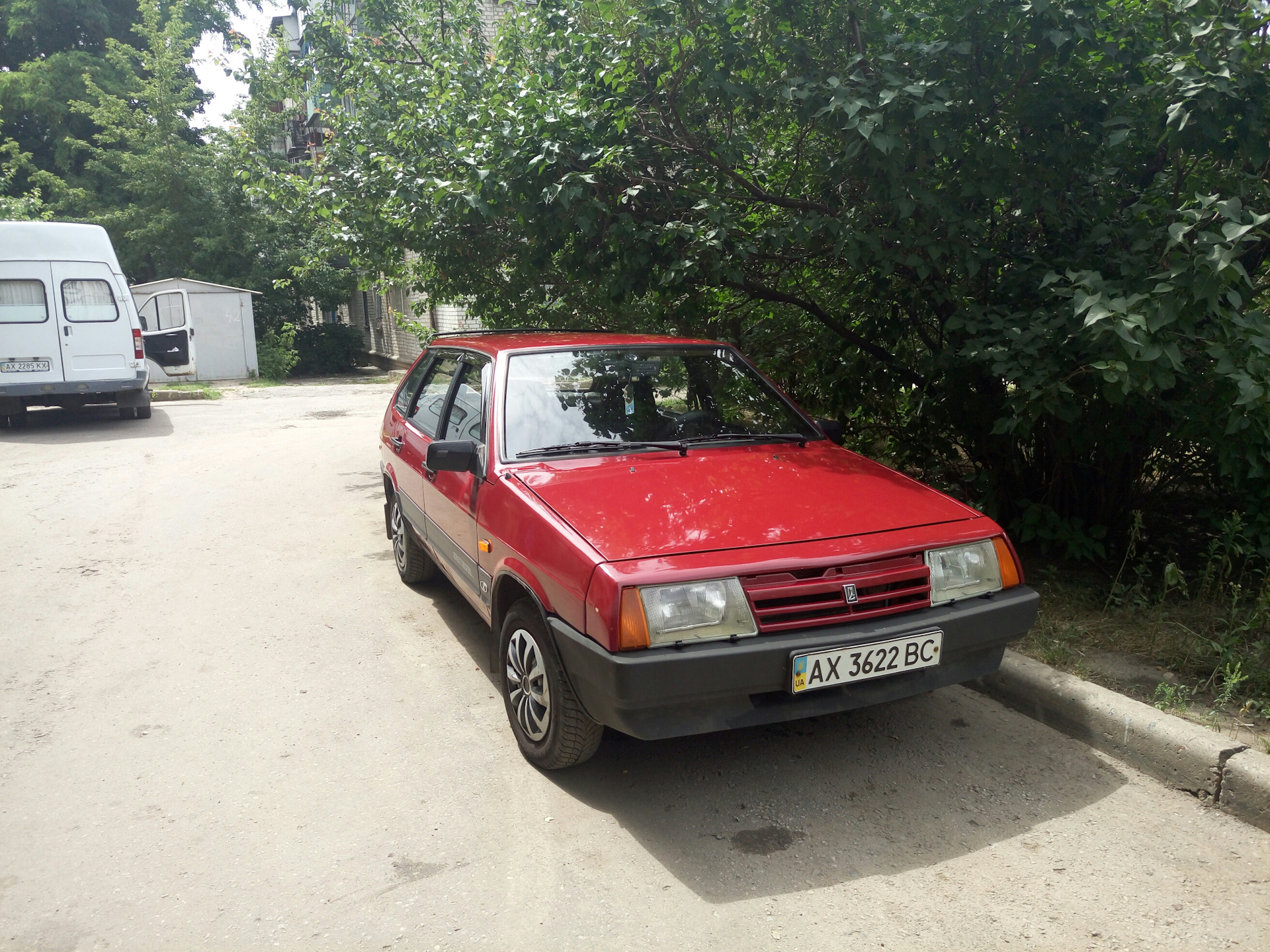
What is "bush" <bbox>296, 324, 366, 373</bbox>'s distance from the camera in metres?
25.6

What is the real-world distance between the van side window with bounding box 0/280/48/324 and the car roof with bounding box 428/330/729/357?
10.6m

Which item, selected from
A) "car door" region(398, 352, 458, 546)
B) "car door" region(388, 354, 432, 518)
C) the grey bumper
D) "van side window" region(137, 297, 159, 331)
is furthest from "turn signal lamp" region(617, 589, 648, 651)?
"van side window" region(137, 297, 159, 331)

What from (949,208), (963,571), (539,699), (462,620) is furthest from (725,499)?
(462,620)

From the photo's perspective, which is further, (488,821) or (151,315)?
(151,315)

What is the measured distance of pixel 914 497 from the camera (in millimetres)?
3891

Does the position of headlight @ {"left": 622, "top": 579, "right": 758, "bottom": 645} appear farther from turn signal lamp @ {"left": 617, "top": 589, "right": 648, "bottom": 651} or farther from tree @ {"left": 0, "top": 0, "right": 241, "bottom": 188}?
tree @ {"left": 0, "top": 0, "right": 241, "bottom": 188}

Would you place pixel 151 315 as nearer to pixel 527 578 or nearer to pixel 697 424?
pixel 697 424

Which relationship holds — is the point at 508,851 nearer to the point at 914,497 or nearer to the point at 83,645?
the point at 914,497

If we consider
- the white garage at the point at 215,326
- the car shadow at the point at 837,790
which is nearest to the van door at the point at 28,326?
the white garage at the point at 215,326

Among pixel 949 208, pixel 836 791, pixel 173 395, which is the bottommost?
pixel 836 791

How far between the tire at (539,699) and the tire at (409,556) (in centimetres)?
208

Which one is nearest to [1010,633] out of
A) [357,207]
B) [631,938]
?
[631,938]

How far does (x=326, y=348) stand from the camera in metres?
25.8

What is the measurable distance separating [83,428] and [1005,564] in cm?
1376
